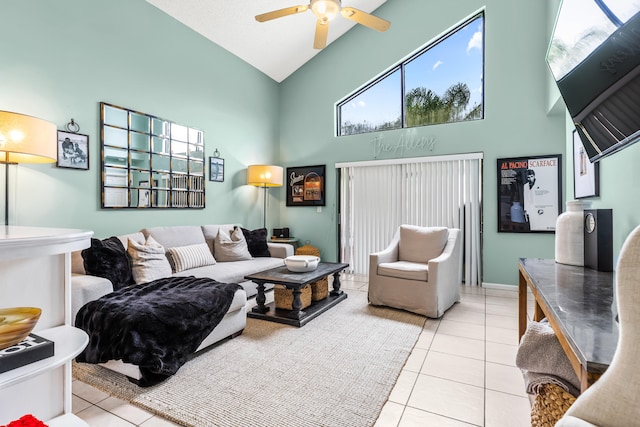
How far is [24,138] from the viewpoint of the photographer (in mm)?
2139

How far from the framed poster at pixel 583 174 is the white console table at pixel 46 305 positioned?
291cm

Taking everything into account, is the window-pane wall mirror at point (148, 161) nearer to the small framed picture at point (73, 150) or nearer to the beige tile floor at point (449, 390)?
the small framed picture at point (73, 150)

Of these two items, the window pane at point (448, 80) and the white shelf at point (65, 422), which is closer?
the white shelf at point (65, 422)

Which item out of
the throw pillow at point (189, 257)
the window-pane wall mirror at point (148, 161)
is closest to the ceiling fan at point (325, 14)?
the window-pane wall mirror at point (148, 161)

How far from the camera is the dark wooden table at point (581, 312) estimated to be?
792 millimetres

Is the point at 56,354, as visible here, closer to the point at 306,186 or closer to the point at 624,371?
the point at 624,371

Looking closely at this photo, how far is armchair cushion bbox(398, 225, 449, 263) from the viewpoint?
3.60 metres

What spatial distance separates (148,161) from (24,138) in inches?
59.9

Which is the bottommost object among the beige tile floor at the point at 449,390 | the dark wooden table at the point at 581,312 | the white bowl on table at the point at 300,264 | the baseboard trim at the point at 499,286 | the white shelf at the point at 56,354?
the beige tile floor at the point at 449,390


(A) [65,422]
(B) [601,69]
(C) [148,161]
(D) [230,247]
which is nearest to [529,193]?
(B) [601,69]

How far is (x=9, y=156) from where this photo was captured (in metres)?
2.27

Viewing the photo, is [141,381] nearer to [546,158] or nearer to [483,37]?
[546,158]

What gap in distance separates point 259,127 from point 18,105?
10.4 ft

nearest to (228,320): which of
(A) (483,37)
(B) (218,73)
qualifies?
(B) (218,73)
